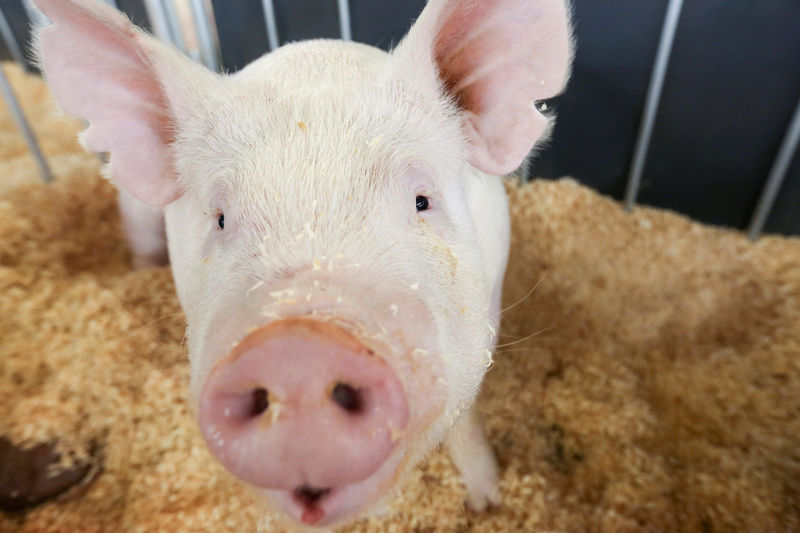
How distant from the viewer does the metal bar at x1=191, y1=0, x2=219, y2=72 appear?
8.73ft

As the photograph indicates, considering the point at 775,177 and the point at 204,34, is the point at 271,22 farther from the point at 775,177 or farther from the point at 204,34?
the point at 775,177

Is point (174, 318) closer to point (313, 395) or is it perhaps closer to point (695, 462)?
point (313, 395)

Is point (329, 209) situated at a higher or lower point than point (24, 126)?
higher

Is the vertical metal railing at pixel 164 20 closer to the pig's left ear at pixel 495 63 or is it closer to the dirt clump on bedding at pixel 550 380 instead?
the dirt clump on bedding at pixel 550 380

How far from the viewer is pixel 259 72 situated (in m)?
1.51

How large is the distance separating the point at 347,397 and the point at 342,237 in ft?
0.98

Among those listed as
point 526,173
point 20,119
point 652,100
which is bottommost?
point 526,173

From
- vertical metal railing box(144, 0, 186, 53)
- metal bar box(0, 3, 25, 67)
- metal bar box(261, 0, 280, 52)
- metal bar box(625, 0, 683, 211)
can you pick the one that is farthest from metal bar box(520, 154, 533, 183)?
metal bar box(0, 3, 25, 67)

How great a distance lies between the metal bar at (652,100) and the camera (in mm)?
2117

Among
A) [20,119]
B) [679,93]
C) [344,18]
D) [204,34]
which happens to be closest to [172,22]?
[204,34]

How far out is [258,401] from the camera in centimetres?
91

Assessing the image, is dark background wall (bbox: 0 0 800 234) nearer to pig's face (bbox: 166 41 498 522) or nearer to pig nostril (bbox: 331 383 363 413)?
pig's face (bbox: 166 41 498 522)

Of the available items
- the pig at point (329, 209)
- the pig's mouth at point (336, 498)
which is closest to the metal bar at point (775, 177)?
the pig at point (329, 209)

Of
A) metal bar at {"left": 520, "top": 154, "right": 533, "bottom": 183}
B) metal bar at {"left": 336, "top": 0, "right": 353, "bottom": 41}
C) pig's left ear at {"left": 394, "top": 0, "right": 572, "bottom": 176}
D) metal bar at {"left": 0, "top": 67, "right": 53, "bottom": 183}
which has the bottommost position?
metal bar at {"left": 520, "top": 154, "right": 533, "bottom": 183}
